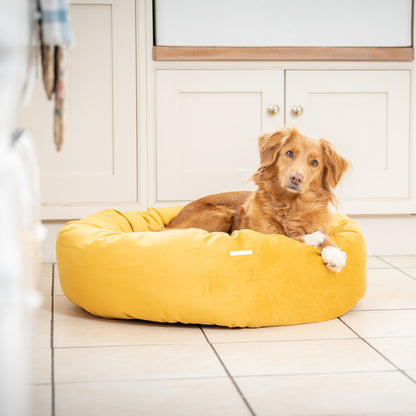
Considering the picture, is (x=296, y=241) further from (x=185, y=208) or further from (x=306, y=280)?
(x=185, y=208)

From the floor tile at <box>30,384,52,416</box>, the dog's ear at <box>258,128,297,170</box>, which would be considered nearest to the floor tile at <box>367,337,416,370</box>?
the dog's ear at <box>258,128,297,170</box>

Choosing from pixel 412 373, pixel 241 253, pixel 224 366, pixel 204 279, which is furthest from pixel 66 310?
pixel 412 373

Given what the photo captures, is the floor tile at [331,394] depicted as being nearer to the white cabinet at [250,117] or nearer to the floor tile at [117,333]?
the floor tile at [117,333]

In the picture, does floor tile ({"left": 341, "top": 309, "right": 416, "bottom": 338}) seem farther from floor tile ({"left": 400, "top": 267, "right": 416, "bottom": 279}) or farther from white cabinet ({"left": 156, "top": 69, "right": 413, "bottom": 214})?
white cabinet ({"left": 156, "top": 69, "right": 413, "bottom": 214})

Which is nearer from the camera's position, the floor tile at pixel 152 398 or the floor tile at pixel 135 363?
the floor tile at pixel 152 398

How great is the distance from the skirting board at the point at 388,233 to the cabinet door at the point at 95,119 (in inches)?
48.1

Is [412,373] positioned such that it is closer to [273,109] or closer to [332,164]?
[332,164]

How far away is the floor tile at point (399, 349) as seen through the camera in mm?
1907

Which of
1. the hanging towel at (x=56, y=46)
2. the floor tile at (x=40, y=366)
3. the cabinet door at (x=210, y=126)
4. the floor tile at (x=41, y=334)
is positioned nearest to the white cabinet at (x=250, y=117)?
the cabinet door at (x=210, y=126)

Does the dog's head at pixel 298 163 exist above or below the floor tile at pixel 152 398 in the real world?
above

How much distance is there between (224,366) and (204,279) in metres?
0.40

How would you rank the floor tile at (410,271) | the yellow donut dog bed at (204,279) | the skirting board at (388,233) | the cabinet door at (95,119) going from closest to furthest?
1. the yellow donut dog bed at (204,279)
2. the floor tile at (410,271)
3. the cabinet door at (95,119)
4. the skirting board at (388,233)

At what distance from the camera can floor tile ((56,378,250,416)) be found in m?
1.55

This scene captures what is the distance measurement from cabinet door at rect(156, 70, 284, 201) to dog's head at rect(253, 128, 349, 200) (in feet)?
2.45
